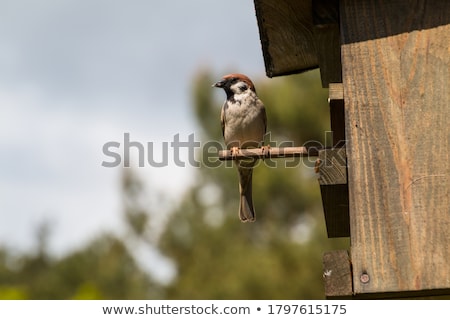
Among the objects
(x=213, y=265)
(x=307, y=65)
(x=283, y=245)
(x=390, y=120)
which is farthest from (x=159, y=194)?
(x=390, y=120)

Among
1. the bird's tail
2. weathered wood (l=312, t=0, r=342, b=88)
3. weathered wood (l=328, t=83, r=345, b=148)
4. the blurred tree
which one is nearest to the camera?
weathered wood (l=328, t=83, r=345, b=148)

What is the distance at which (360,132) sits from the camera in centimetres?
327

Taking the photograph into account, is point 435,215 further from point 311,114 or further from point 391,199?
point 311,114

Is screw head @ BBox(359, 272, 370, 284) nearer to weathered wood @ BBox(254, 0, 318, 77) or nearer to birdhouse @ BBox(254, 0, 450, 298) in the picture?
birdhouse @ BBox(254, 0, 450, 298)

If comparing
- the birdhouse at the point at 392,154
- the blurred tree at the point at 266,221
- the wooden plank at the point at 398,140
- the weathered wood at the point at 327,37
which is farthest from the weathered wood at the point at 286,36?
the blurred tree at the point at 266,221

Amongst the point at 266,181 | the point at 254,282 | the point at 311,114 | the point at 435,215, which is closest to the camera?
the point at 435,215

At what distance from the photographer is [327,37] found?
13.5 feet

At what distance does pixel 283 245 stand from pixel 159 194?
759 cm

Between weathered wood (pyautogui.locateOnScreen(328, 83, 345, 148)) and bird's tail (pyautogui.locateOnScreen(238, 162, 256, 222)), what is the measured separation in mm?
1455

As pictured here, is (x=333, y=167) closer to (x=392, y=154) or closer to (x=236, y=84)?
(x=392, y=154)

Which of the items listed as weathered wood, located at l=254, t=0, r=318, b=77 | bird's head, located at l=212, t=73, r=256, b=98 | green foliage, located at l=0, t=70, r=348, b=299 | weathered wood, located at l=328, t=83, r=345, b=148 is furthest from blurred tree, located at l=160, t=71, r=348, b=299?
weathered wood, located at l=328, t=83, r=345, b=148

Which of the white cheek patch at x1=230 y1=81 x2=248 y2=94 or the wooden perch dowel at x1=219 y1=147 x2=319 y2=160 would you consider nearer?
the wooden perch dowel at x1=219 y1=147 x2=319 y2=160

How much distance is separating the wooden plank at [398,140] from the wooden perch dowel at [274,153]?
31 cm

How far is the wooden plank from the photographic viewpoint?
3.05 m
